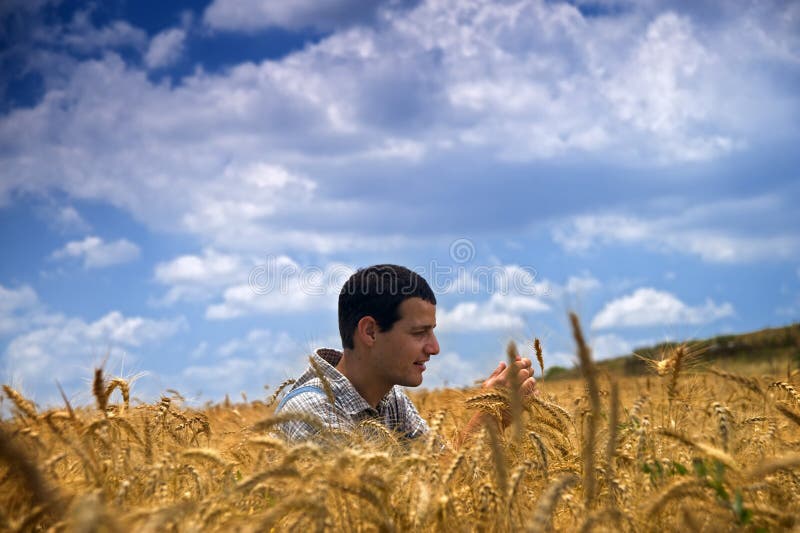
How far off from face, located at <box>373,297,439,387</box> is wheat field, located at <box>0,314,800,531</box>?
3.46 ft

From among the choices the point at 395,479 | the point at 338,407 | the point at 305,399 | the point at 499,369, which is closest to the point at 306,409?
→ the point at 305,399

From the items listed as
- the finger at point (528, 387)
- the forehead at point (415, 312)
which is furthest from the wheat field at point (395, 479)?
the forehead at point (415, 312)

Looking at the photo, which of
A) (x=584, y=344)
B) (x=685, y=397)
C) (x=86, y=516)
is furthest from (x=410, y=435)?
(x=86, y=516)

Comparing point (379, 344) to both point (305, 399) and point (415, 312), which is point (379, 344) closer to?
point (415, 312)

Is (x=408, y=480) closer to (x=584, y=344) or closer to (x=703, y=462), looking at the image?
(x=584, y=344)

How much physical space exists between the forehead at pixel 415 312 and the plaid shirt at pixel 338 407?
62cm

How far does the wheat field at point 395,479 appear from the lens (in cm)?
221

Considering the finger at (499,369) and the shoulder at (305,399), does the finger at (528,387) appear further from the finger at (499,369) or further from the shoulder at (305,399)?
the shoulder at (305,399)

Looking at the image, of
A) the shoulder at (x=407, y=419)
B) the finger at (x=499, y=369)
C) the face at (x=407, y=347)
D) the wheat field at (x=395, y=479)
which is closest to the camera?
the wheat field at (x=395, y=479)

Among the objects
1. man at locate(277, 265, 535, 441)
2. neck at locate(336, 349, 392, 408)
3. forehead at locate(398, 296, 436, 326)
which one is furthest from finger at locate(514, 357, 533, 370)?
neck at locate(336, 349, 392, 408)

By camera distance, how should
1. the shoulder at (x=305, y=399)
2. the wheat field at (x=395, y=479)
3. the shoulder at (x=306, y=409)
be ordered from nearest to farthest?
the wheat field at (x=395, y=479) < the shoulder at (x=306, y=409) < the shoulder at (x=305, y=399)

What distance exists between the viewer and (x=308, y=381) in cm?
497

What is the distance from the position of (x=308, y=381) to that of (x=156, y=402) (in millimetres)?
1166

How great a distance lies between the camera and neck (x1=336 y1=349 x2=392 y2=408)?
5082mm
